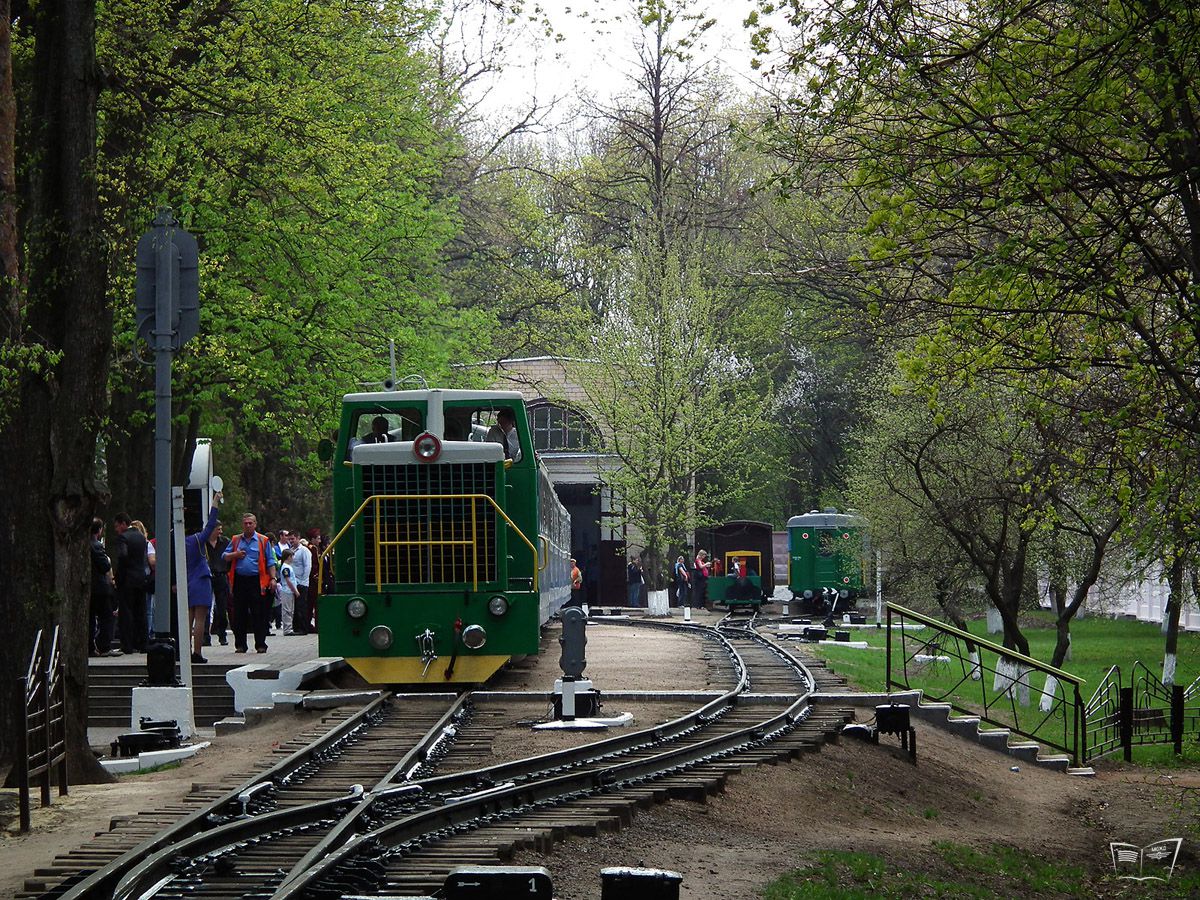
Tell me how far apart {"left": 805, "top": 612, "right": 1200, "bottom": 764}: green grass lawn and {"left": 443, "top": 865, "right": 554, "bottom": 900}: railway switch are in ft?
48.7

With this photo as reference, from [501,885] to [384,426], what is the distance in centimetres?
1247

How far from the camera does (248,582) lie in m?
22.2

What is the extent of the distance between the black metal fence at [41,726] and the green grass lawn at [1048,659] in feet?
39.1

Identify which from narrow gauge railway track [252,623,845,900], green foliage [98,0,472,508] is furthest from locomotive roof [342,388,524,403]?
narrow gauge railway track [252,623,845,900]

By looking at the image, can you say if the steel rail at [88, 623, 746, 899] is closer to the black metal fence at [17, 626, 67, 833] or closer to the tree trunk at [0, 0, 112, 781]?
the black metal fence at [17, 626, 67, 833]

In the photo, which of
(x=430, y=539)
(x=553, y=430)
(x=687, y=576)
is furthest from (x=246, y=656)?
(x=553, y=430)

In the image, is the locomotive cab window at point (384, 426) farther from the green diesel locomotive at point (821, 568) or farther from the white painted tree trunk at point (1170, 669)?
the green diesel locomotive at point (821, 568)

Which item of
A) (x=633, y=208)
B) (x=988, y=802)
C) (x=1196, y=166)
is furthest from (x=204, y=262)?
(x=633, y=208)

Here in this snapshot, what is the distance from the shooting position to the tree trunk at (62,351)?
13.1 metres

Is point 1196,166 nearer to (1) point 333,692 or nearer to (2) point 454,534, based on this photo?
(2) point 454,534

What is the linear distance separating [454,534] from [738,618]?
26328mm

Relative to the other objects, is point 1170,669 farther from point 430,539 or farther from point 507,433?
point 430,539

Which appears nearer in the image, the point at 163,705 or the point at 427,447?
the point at 163,705

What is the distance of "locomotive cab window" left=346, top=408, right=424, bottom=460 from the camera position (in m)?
18.7
